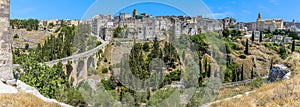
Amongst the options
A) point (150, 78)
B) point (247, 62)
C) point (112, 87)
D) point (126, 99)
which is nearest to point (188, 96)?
point (150, 78)

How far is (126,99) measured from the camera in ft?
50.5

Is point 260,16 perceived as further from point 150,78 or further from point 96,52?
point 150,78


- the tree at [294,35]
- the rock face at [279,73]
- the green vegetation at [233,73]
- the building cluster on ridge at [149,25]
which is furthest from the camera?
the tree at [294,35]

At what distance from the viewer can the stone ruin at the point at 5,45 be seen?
25.6ft

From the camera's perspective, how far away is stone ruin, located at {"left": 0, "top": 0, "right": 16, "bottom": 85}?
7809 mm

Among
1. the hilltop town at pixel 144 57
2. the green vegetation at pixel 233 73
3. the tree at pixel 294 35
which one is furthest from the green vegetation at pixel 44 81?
the tree at pixel 294 35

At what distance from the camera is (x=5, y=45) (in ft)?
25.9

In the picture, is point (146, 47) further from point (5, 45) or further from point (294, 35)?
point (294, 35)

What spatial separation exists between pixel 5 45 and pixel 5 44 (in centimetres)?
3

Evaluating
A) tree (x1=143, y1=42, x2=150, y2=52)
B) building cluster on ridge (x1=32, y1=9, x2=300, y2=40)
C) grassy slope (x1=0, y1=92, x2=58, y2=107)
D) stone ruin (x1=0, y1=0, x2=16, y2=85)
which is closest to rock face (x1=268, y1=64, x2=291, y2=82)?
building cluster on ridge (x1=32, y1=9, x2=300, y2=40)

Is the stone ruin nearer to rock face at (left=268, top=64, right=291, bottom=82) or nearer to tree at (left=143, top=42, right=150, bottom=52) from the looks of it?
rock face at (left=268, top=64, right=291, bottom=82)

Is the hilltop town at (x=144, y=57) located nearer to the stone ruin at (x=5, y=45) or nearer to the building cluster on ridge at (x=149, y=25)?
the building cluster on ridge at (x=149, y=25)

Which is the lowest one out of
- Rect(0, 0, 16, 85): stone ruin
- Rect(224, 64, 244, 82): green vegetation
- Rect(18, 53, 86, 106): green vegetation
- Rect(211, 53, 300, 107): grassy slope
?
Rect(224, 64, 244, 82): green vegetation

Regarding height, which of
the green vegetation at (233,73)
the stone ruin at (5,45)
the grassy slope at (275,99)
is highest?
the stone ruin at (5,45)
